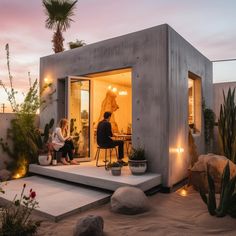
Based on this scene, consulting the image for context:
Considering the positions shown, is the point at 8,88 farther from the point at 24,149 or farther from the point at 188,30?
the point at 188,30

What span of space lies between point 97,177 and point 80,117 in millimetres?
2677

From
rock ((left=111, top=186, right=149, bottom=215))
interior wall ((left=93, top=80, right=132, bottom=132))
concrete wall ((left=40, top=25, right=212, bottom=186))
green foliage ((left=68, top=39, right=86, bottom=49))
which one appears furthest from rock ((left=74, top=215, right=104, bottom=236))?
green foliage ((left=68, top=39, right=86, bottom=49))

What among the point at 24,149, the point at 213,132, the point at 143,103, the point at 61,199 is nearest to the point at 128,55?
the point at 143,103

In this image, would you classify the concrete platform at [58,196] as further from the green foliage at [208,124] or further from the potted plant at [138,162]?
the green foliage at [208,124]

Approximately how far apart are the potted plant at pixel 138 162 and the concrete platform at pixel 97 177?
0.38 ft

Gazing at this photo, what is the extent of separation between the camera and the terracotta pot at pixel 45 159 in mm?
6823

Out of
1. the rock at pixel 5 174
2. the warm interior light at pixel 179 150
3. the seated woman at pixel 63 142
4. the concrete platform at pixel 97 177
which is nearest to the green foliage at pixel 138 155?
the concrete platform at pixel 97 177

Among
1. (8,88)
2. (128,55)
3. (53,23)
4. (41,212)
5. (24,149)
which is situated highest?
(53,23)

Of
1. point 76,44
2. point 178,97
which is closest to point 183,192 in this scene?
point 178,97

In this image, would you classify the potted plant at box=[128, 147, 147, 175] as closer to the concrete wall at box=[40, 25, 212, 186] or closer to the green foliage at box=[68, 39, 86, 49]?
the concrete wall at box=[40, 25, 212, 186]

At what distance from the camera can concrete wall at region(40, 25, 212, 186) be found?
5422mm

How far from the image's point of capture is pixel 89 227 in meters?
3.21

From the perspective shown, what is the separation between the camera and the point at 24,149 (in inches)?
296

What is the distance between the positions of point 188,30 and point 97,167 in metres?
6.77
